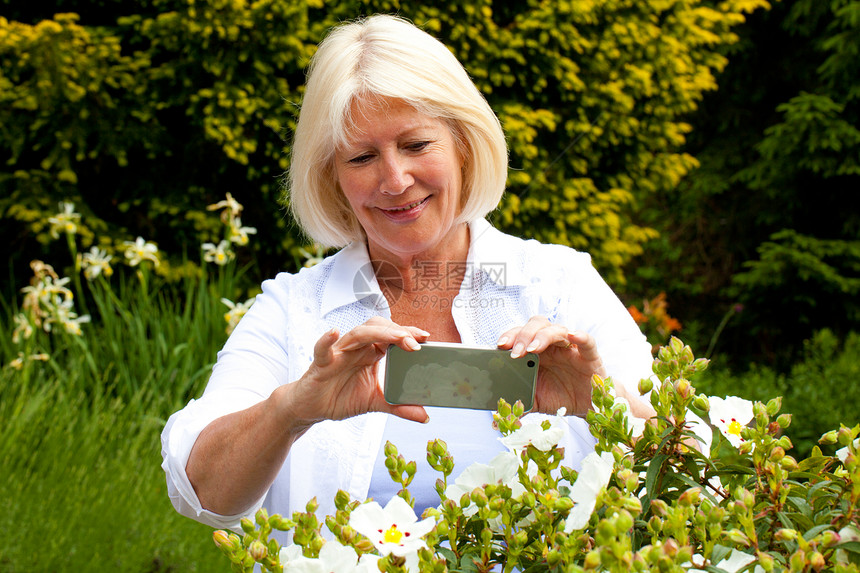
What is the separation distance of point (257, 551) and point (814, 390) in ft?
13.5

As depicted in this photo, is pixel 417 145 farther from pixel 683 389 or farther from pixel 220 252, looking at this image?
pixel 220 252

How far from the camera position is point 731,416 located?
85 cm

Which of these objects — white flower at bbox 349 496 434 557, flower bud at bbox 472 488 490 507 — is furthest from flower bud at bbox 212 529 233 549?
flower bud at bbox 472 488 490 507

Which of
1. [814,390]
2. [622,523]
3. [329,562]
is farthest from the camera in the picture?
[814,390]

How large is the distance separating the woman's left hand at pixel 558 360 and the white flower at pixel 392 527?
1.57 ft

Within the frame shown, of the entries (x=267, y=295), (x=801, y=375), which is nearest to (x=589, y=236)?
(x=801, y=375)

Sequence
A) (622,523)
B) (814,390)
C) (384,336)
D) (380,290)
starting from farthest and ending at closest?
1. (814,390)
2. (380,290)
3. (384,336)
4. (622,523)

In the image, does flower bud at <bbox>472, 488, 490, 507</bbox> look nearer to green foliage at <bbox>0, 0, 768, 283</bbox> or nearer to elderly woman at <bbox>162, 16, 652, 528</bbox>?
elderly woman at <bbox>162, 16, 652, 528</bbox>

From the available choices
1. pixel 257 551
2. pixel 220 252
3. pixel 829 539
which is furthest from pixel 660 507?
pixel 220 252

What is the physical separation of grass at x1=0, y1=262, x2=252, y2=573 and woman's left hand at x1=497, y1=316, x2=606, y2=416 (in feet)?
6.35

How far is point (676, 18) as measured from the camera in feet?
17.6

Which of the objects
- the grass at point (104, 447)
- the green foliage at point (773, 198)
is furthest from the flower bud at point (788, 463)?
the green foliage at point (773, 198)

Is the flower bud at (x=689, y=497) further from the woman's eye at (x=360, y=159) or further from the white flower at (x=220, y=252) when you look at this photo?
the white flower at (x=220, y=252)

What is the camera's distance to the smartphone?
4.06ft
